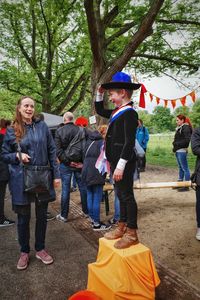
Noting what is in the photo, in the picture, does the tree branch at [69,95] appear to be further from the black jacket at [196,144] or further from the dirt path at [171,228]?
the black jacket at [196,144]

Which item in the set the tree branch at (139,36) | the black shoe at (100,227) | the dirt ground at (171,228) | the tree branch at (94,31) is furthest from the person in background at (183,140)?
the black shoe at (100,227)

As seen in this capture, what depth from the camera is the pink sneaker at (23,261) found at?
392cm

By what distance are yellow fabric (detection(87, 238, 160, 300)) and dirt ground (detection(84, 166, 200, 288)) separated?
2.51ft

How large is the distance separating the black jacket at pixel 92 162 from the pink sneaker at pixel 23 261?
6.08ft

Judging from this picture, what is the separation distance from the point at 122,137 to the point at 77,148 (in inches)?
111

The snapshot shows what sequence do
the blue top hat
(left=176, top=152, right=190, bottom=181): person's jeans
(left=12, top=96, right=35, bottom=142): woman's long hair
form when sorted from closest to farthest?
the blue top hat, (left=12, top=96, right=35, bottom=142): woman's long hair, (left=176, top=152, right=190, bottom=181): person's jeans

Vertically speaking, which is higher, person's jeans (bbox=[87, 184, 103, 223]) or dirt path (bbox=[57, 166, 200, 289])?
person's jeans (bbox=[87, 184, 103, 223])

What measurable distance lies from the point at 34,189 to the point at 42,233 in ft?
2.41

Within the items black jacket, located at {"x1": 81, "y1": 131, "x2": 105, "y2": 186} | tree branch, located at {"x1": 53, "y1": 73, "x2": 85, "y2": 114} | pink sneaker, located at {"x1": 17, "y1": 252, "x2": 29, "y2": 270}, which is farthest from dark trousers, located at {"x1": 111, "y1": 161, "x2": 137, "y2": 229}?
tree branch, located at {"x1": 53, "y1": 73, "x2": 85, "y2": 114}

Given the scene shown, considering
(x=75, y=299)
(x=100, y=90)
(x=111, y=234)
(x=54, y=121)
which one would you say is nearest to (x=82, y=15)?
(x=54, y=121)

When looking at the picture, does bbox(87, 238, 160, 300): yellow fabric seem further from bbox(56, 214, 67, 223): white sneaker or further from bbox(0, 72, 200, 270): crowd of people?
bbox(56, 214, 67, 223): white sneaker

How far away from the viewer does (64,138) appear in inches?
234

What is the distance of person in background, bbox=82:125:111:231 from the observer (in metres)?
5.46

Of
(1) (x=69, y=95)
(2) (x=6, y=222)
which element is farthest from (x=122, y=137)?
(1) (x=69, y=95)
